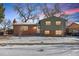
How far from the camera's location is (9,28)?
91.2 inches

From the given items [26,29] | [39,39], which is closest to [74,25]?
[39,39]

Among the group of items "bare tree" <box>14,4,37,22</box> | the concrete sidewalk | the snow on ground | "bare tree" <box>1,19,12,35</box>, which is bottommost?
the snow on ground

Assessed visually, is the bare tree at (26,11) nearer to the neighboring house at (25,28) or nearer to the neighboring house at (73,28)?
the neighboring house at (25,28)

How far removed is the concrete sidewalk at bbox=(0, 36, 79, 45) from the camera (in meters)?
2.32

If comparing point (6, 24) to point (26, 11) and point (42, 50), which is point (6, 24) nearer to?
point (26, 11)

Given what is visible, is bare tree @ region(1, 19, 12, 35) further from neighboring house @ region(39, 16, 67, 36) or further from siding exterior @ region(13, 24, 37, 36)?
neighboring house @ region(39, 16, 67, 36)

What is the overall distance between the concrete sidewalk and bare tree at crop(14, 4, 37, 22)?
0.77 ft

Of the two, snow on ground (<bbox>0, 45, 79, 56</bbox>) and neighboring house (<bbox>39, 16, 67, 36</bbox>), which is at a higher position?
neighboring house (<bbox>39, 16, 67, 36</bbox>)

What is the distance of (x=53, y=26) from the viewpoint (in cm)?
231

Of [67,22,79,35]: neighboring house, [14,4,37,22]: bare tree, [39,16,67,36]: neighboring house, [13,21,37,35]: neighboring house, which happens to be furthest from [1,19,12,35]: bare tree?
[67,22,79,35]: neighboring house

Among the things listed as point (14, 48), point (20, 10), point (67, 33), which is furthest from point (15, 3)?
point (67, 33)

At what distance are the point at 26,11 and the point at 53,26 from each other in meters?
0.36

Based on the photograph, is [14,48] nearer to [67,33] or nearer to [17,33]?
[17,33]

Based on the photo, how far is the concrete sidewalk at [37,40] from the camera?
2318mm
